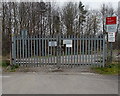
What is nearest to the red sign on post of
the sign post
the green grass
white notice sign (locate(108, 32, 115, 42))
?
the sign post

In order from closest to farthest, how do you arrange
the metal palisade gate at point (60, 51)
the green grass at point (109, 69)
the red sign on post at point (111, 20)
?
the green grass at point (109, 69) < the red sign on post at point (111, 20) < the metal palisade gate at point (60, 51)

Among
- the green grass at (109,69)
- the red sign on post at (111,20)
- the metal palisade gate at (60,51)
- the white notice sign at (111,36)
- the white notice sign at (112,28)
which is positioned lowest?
the green grass at (109,69)

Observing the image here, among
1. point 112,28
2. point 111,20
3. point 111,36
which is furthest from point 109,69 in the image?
point 111,20

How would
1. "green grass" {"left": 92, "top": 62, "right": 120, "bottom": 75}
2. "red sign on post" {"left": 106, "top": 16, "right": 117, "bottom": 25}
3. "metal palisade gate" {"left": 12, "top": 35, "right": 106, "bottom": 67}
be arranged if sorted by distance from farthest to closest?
"metal palisade gate" {"left": 12, "top": 35, "right": 106, "bottom": 67}
"red sign on post" {"left": 106, "top": 16, "right": 117, "bottom": 25}
"green grass" {"left": 92, "top": 62, "right": 120, "bottom": 75}

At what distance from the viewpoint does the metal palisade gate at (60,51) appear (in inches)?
441

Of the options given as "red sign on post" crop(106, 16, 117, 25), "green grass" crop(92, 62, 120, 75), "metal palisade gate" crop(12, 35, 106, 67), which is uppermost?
"red sign on post" crop(106, 16, 117, 25)

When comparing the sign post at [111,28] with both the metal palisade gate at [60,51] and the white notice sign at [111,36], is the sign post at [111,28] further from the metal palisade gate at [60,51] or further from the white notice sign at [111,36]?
the metal palisade gate at [60,51]

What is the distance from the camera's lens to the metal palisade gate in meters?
11.2

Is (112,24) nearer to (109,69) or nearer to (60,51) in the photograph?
(109,69)

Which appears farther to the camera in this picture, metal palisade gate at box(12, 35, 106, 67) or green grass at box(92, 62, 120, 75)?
metal palisade gate at box(12, 35, 106, 67)

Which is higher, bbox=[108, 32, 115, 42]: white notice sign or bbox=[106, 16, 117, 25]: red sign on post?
bbox=[106, 16, 117, 25]: red sign on post

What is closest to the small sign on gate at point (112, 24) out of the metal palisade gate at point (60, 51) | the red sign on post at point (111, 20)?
the red sign on post at point (111, 20)

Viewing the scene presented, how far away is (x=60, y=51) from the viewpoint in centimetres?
1134

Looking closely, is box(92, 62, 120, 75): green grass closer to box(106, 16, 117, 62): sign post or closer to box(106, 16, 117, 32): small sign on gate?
box(106, 16, 117, 62): sign post
